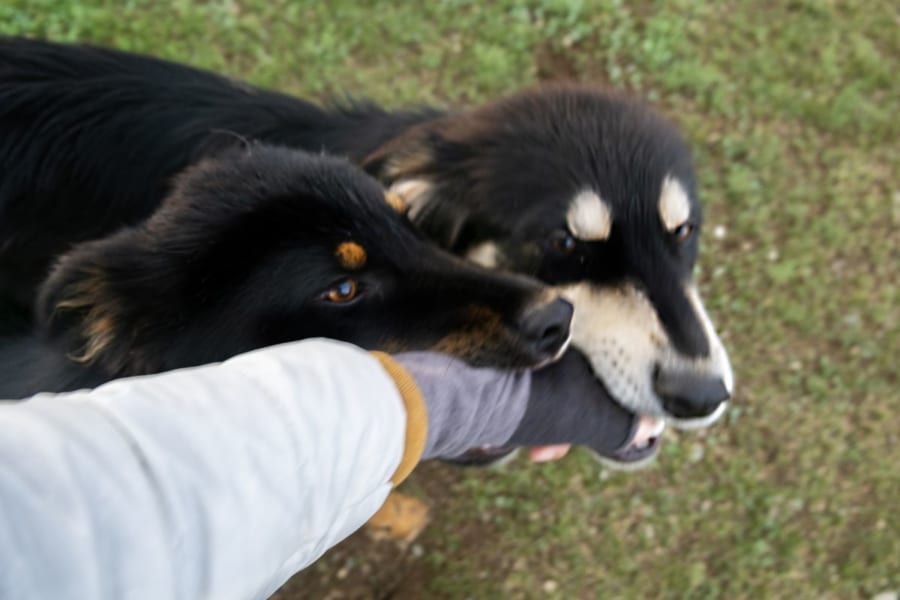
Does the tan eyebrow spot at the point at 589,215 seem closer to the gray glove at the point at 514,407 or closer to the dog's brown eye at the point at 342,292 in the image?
the gray glove at the point at 514,407

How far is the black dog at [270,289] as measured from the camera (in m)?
2.24

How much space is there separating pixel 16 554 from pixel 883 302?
4864mm

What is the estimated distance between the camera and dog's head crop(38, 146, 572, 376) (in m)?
2.24

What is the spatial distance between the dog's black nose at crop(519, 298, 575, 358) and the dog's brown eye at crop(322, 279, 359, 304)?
0.57 m

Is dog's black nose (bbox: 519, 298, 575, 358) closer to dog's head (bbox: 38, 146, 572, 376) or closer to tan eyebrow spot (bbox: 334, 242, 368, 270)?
dog's head (bbox: 38, 146, 572, 376)

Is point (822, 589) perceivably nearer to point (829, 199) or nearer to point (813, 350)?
point (813, 350)

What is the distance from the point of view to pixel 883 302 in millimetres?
4453

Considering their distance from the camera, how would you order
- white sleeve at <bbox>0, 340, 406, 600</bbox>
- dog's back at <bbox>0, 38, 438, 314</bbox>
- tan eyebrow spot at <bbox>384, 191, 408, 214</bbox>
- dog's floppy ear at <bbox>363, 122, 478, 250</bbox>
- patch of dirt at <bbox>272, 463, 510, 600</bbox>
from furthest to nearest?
patch of dirt at <bbox>272, 463, 510, 600</bbox> < dog's back at <bbox>0, 38, 438, 314</bbox> < dog's floppy ear at <bbox>363, 122, 478, 250</bbox> < tan eyebrow spot at <bbox>384, 191, 408, 214</bbox> < white sleeve at <bbox>0, 340, 406, 600</bbox>

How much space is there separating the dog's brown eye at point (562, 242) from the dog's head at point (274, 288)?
0.42 metres

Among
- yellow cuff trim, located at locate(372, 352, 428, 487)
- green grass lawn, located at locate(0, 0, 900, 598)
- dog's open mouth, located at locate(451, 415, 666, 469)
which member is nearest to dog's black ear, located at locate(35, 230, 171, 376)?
yellow cuff trim, located at locate(372, 352, 428, 487)

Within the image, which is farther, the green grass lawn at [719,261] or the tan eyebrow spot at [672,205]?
the green grass lawn at [719,261]

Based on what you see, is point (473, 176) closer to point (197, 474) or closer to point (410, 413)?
point (410, 413)

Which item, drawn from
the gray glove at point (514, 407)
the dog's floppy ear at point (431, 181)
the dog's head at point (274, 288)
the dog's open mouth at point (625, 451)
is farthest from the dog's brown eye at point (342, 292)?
the dog's open mouth at point (625, 451)

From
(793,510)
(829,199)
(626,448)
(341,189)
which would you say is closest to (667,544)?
(793,510)
